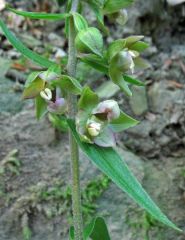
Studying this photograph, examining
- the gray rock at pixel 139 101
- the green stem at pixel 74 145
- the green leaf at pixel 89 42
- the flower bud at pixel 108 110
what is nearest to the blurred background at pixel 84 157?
the gray rock at pixel 139 101

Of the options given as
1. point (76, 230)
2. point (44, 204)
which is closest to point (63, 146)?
point (44, 204)

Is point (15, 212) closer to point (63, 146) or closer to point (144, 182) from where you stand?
point (63, 146)

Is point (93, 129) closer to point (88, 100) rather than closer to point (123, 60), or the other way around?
point (88, 100)

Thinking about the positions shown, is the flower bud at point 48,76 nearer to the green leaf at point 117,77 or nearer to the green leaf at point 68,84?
the green leaf at point 68,84

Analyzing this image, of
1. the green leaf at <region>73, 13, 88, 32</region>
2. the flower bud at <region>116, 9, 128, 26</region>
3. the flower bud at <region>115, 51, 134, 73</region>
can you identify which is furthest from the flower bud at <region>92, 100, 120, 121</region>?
the flower bud at <region>116, 9, 128, 26</region>

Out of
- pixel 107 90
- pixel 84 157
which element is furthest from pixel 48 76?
pixel 107 90

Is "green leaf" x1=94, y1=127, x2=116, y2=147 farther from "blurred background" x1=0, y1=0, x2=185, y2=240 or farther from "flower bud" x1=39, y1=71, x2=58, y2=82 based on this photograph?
"blurred background" x1=0, y1=0, x2=185, y2=240
